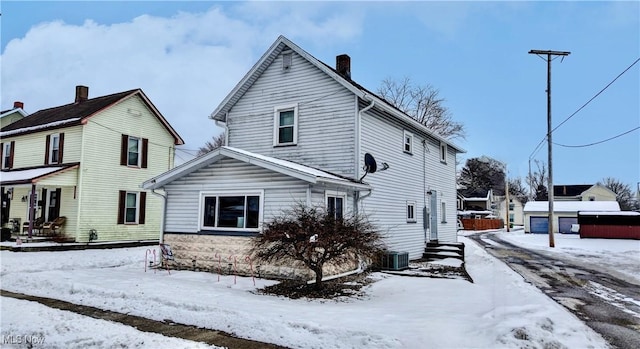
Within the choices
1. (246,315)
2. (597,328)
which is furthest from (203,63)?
(597,328)

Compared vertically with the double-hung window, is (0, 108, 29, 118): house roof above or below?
above

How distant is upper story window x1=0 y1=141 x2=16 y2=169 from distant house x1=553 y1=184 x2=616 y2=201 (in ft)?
194

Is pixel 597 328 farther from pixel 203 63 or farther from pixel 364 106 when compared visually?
pixel 203 63

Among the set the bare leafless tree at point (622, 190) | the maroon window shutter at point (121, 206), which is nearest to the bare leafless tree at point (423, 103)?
the maroon window shutter at point (121, 206)

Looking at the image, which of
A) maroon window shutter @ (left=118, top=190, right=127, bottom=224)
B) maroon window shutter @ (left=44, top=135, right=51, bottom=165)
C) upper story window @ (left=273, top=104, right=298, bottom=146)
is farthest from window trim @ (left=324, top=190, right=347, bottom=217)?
maroon window shutter @ (left=44, top=135, right=51, bottom=165)

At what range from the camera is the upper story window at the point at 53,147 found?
20.4m

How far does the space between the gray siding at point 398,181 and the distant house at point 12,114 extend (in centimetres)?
2947

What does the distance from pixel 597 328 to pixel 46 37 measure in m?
25.4

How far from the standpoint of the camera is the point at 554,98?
2553cm

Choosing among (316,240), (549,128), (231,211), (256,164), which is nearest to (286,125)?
(256,164)

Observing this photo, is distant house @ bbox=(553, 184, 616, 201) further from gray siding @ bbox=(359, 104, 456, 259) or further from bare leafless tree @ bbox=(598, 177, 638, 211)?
gray siding @ bbox=(359, 104, 456, 259)

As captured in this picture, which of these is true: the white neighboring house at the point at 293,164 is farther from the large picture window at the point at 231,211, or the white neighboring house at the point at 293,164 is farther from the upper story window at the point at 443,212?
the upper story window at the point at 443,212

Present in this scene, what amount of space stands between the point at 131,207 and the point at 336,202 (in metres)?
14.3

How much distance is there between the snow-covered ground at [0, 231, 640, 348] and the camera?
19.0 feet
